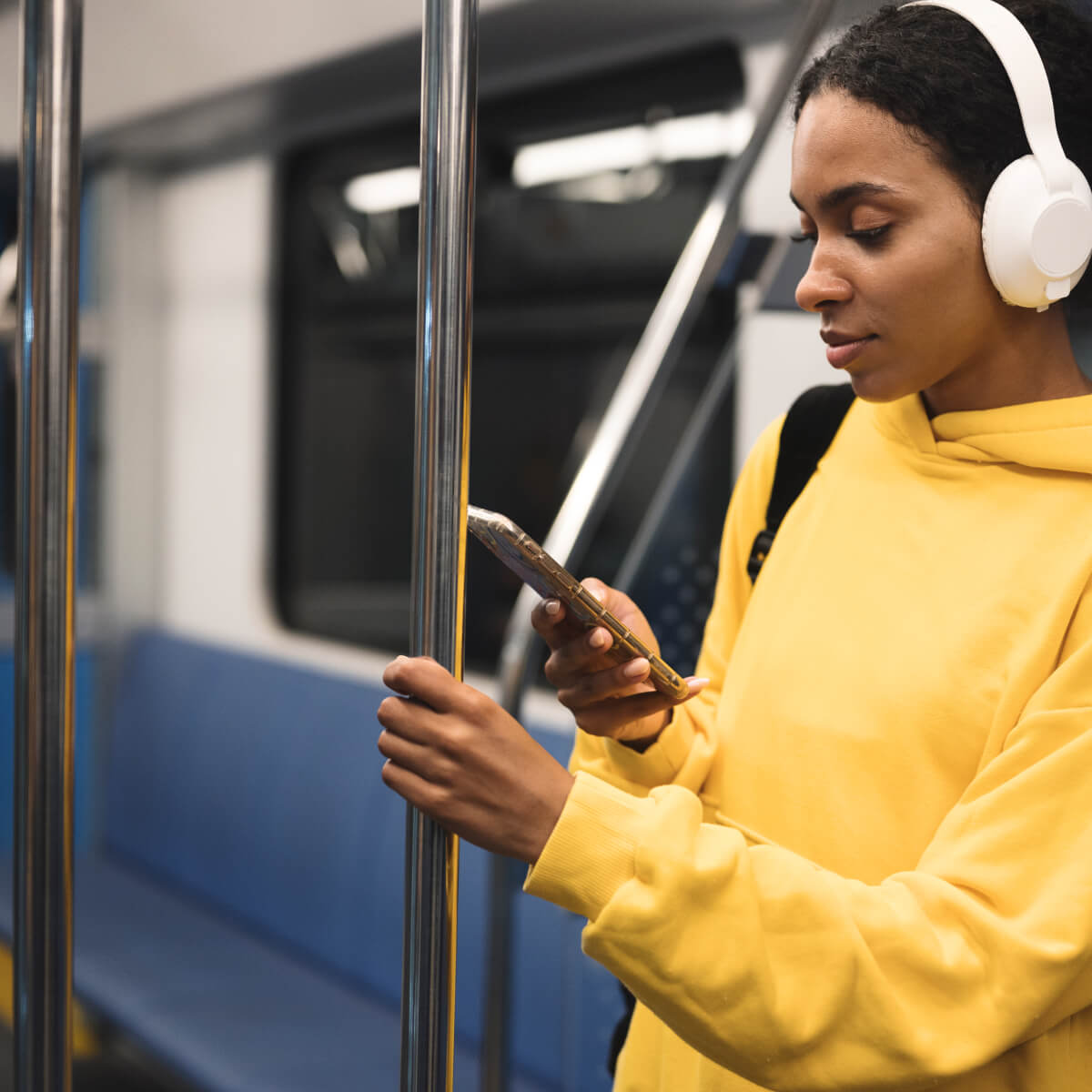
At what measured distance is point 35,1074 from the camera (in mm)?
890

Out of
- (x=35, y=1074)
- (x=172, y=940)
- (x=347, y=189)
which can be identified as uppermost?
(x=347, y=189)

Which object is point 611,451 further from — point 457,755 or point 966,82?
point 457,755

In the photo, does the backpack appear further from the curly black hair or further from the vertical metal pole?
the vertical metal pole

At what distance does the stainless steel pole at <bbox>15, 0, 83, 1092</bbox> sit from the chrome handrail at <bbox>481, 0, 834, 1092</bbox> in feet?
3.05

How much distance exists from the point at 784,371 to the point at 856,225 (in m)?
1.05

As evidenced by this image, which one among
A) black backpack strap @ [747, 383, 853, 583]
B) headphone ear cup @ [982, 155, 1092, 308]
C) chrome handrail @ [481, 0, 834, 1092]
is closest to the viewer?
headphone ear cup @ [982, 155, 1092, 308]

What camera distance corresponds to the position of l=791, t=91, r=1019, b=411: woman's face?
31.8 inches

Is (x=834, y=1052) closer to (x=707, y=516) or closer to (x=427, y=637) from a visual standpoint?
(x=427, y=637)

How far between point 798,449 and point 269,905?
275 cm

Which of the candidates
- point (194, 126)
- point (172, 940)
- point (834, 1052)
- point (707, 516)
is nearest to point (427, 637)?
point (834, 1052)

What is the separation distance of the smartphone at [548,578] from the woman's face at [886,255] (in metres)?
0.23

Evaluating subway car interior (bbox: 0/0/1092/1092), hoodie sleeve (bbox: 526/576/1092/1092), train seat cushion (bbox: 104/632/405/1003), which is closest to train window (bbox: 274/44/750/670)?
subway car interior (bbox: 0/0/1092/1092)

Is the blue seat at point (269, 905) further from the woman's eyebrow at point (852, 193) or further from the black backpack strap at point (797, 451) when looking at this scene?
the woman's eyebrow at point (852, 193)

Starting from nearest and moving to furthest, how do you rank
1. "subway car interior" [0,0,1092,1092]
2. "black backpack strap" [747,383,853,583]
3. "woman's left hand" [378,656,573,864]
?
1. "woman's left hand" [378,656,573,864]
2. "black backpack strap" [747,383,853,583]
3. "subway car interior" [0,0,1092,1092]
